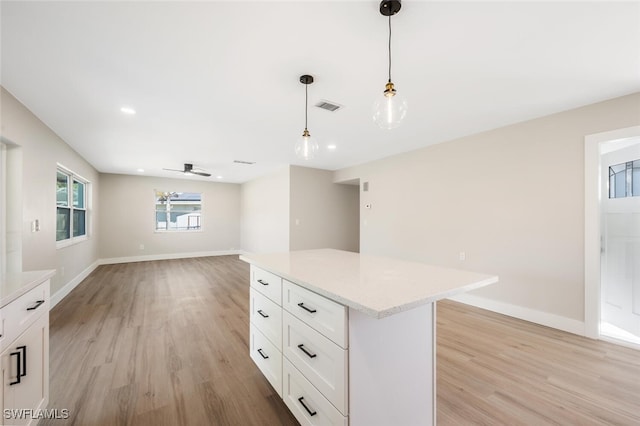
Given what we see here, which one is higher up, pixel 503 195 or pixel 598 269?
pixel 503 195

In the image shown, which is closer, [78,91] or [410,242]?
[78,91]

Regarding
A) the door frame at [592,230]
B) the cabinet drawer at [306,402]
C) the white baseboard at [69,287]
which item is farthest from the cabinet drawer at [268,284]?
the white baseboard at [69,287]

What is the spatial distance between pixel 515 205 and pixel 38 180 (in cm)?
578

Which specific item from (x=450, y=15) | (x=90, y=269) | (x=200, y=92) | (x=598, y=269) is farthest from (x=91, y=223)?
(x=598, y=269)

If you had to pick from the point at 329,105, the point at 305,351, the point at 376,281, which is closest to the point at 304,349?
the point at 305,351

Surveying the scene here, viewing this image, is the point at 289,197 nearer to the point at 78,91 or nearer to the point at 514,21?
the point at 78,91

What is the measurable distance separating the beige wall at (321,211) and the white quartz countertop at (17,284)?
443 cm

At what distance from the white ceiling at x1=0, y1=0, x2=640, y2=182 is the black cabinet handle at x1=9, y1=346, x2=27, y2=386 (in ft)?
5.97

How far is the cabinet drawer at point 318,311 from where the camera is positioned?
3.86 feet

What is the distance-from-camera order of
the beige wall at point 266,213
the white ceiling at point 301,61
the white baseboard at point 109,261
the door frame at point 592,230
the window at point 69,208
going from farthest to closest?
the beige wall at point 266,213
the window at point 69,208
the white baseboard at point 109,261
the door frame at point 592,230
the white ceiling at point 301,61

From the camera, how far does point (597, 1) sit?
56.6 inches

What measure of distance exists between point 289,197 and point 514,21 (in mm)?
4722

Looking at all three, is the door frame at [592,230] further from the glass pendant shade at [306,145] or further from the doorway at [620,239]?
the glass pendant shade at [306,145]

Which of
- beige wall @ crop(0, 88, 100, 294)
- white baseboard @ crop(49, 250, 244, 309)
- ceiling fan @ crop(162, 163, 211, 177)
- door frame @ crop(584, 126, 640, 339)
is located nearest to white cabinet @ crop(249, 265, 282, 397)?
beige wall @ crop(0, 88, 100, 294)
